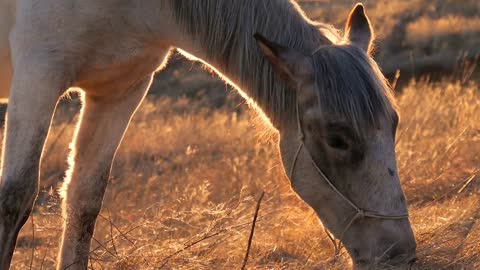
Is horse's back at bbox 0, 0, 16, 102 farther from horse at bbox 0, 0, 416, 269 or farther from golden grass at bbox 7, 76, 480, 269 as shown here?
golden grass at bbox 7, 76, 480, 269

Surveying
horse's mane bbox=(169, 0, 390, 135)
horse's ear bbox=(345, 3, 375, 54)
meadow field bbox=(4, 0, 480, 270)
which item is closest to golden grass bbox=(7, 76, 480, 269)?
meadow field bbox=(4, 0, 480, 270)

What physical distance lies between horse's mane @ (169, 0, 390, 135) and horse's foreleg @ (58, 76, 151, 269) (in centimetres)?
83

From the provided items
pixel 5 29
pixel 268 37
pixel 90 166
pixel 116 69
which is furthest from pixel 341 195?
pixel 5 29

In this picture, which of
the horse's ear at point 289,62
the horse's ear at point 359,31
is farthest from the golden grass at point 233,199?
the horse's ear at point 359,31

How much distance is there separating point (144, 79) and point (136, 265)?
3.62ft

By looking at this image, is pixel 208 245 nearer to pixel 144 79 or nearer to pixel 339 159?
pixel 144 79

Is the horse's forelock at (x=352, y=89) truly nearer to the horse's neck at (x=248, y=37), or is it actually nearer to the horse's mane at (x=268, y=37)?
the horse's mane at (x=268, y=37)

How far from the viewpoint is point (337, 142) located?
354 centimetres

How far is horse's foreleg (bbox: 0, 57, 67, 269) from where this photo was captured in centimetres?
385

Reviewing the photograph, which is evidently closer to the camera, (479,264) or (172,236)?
(479,264)

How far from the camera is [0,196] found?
392 cm

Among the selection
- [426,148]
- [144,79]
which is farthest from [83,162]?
[426,148]

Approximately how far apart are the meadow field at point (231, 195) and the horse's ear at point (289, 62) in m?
0.40

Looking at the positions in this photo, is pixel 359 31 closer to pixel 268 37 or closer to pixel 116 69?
pixel 268 37
